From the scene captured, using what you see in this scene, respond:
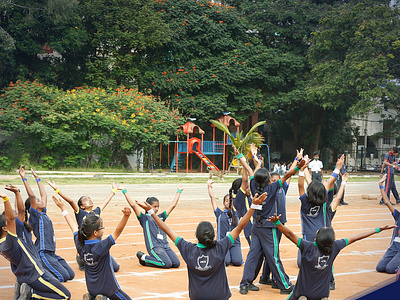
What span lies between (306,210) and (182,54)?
28.9m

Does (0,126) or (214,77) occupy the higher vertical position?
(214,77)

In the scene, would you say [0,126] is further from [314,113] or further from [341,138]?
[341,138]

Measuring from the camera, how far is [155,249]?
8219 mm

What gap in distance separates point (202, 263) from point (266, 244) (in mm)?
2308

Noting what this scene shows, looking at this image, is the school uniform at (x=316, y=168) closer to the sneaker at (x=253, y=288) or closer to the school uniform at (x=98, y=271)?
the sneaker at (x=253, y=288)

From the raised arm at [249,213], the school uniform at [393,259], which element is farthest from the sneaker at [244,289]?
the school uniform at [393,259]

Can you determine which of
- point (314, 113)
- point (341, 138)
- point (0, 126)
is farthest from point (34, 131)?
point (341, 138)

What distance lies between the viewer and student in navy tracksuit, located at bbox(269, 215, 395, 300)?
4936mm

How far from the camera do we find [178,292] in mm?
6738

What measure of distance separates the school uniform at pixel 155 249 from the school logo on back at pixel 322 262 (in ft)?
12.0

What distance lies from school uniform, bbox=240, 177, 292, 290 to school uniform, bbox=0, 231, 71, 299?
2607 millimetres

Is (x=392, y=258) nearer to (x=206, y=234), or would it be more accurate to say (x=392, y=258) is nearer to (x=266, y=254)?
(x=266, y=254)

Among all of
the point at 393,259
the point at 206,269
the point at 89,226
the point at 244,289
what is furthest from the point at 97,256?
the point at 393,259

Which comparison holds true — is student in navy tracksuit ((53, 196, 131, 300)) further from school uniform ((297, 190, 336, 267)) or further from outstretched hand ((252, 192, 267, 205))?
school uniform ((297, 190, 336, 267))
